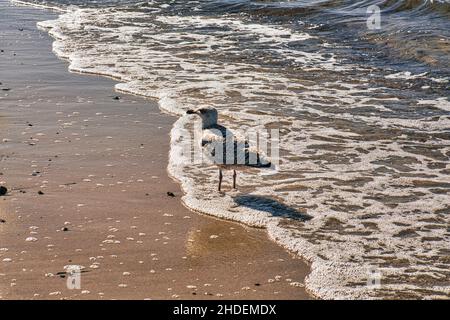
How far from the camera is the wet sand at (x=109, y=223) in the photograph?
532 centimetres

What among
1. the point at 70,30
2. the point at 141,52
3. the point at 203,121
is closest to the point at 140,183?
the point at 203,121

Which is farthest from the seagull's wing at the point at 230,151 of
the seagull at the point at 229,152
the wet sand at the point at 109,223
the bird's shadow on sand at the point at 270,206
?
the wet sand at the point at 109,223

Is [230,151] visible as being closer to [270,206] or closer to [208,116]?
[270,206]

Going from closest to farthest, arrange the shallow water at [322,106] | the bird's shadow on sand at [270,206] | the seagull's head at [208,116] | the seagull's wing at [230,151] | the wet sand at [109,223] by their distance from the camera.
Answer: the wet sand at [109,223], the shallow water at [322,106], the bird's shadow on sand at [270,206], the seagull's wing at [230,151], the seagull's head at [208,116]

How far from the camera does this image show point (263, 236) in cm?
623

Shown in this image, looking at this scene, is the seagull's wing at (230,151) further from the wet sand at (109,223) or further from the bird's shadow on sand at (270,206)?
the wet sand at (109,223)

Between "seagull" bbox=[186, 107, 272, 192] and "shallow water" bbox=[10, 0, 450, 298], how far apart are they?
12.2 inches

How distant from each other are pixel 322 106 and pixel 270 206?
350 centimetres

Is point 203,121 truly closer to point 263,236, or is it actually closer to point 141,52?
point 263,236

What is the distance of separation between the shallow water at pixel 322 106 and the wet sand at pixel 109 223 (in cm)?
26

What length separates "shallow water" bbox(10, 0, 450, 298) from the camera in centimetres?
601

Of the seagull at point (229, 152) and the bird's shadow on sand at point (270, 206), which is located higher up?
the seagull at point (229, 152)

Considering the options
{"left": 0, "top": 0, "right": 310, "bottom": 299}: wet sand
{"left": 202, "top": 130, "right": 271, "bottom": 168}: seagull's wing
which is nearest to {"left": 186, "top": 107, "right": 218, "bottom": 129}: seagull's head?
{"left": 202, "top": 130, "right": 271, "bottom": 168}: seagull's wing
